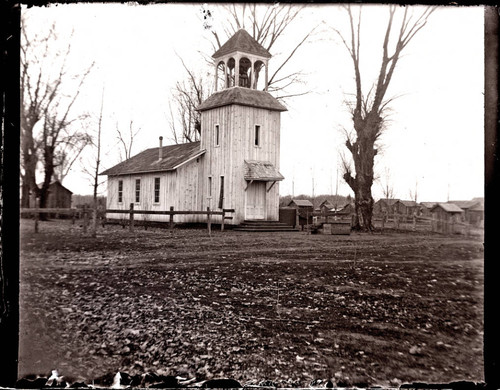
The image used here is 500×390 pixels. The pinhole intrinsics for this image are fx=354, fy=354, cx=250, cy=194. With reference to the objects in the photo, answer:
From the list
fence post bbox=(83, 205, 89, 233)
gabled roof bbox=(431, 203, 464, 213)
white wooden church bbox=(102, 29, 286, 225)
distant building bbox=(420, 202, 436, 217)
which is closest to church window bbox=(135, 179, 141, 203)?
white wooden church bbox=(102, 29, 286, 225)

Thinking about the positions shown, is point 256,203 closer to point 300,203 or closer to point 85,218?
point 300,203

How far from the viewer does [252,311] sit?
303cm

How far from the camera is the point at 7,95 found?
1.68m

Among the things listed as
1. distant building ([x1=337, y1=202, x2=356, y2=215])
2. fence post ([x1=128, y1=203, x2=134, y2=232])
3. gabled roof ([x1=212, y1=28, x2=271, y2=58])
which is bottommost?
fence post ([x1=128, y1=203, x2=134, y2=232])

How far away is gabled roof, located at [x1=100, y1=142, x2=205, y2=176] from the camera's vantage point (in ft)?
8.94

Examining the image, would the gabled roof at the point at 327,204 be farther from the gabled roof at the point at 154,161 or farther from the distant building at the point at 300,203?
the gabled roof at the point at 154,161

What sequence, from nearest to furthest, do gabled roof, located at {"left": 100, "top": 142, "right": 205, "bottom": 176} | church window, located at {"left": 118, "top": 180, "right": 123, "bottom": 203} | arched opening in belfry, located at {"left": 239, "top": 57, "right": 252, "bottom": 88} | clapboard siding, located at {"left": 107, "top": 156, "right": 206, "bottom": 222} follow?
1. gabled roof, located at {"left": 100, "top": 142, "right": 205, "bottom": 176}
2. church window, located at {"left": 118, "top": 180, "right": 123, "bottom": 203}
3. clapboard siding, located at {"left": 107, "top": 156, "right": 206, "bottom": 222}
4. arched opening in belfry, located at {"left": 239, "top": 57, "right": 252, "bottom": 88}

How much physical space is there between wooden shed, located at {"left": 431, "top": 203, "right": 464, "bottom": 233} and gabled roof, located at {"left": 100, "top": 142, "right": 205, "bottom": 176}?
7.21ft

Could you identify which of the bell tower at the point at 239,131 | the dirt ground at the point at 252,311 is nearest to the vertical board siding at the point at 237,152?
the bell tower at the point at 239,131

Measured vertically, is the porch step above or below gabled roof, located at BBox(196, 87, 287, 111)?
below

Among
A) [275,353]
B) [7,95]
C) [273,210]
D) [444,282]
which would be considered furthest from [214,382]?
[273,210]

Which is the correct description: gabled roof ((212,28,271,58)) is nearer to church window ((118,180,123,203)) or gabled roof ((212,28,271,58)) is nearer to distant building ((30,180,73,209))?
church window ((118,180,123,203))

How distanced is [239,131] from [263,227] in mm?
2243

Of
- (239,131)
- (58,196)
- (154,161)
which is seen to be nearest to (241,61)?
(154,161)
